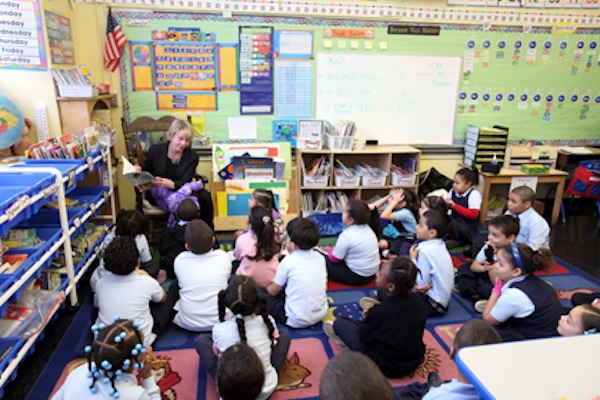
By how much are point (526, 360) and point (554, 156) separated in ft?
14.1

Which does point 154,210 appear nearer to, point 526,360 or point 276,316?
point 276,316

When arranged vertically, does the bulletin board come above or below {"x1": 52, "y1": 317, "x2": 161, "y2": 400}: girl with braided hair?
above

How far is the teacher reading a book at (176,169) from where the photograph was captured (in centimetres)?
364

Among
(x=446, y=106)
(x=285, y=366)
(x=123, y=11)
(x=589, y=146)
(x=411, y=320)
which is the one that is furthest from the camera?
(x=589, y=146)

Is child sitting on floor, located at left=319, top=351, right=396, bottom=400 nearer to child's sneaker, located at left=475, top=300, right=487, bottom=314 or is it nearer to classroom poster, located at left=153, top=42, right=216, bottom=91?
child's sneaker, located at left=475, top=300, right=487, bottom=314

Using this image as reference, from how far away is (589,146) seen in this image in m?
5.10

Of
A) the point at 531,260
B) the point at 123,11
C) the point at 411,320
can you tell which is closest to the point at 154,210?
the point at 123,11

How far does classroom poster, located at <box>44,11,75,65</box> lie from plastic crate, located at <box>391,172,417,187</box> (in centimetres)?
309

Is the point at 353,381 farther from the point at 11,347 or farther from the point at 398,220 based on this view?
the point at 398,220

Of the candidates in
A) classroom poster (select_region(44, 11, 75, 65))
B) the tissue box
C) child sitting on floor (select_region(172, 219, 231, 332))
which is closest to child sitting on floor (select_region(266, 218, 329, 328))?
child sitting on floor (select_region(172, 219, 231, 332))

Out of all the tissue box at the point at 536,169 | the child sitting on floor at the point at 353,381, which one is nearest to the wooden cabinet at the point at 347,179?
the tissue box at the point at 536,169

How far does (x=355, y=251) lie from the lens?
3.00 metres

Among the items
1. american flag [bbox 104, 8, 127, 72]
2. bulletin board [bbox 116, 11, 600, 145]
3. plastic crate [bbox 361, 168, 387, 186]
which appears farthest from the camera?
plastic crate [bbox 361, 168, 387, 186]

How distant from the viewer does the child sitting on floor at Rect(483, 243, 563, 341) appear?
2.15 metres
